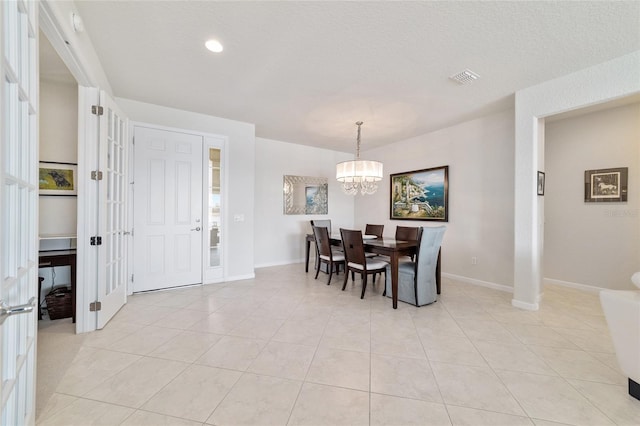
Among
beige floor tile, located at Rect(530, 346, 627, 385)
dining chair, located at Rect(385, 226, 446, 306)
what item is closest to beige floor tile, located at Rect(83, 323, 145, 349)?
dining chair, located at Rect(385, 226, 446, 306)

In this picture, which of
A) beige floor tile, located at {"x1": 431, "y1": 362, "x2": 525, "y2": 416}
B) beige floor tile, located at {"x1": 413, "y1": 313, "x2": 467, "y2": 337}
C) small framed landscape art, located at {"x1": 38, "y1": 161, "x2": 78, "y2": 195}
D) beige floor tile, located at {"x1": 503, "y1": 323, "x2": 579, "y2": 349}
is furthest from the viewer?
small framed landscape art, located at {"x1": 38, "y1": 161, "x2": 78, "y2": 195}

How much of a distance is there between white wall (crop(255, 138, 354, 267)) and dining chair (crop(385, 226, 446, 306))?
283 centimetres

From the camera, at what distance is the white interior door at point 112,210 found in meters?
2.44

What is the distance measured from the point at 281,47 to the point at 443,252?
400 cm

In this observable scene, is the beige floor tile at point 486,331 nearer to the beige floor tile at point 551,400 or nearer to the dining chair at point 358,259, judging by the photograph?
the beige floor tile at point 551,400

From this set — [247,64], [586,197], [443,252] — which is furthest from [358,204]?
[247,64]

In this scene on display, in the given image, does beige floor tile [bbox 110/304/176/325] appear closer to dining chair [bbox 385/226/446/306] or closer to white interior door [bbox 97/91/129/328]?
white interior door [bbox 97/91/129/328]

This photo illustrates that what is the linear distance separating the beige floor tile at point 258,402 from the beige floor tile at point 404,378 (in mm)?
550

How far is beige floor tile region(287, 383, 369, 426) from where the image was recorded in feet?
4.57

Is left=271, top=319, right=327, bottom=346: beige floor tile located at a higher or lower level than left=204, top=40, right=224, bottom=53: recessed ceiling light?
lower

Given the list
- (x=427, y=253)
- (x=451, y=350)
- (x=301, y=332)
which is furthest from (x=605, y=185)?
(x=301, y=332)

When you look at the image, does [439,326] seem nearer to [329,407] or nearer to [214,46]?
[329,407]

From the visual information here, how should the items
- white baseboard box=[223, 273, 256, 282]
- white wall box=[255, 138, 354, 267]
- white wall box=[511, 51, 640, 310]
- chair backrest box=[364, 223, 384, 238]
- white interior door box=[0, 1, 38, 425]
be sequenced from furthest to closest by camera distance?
white wall box=[255, 138, 354, 267] < chair backrest box=[364, 223, 384, 238] < white baseboard box=[223, 273, 256, 282] < white wall box=[511, 51, 640, 310] < white interior door box=[0, 1, 38, 425]

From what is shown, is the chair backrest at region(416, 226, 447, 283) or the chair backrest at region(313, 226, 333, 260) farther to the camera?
the chair backrest at region(313, 226, 333, 260)
